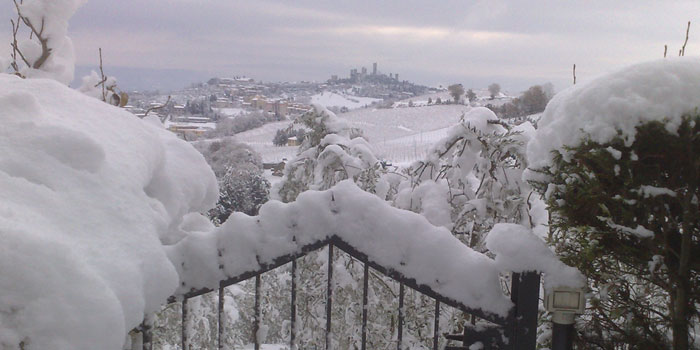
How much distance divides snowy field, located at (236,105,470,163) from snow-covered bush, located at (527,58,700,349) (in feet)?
58.5

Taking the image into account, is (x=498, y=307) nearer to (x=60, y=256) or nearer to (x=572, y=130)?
(x=572, y=130)

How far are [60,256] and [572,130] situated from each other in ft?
5.05

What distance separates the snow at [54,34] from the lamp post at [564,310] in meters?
3.25

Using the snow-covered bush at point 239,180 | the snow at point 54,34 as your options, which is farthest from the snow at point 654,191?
the snow-covered bush at point 239,180

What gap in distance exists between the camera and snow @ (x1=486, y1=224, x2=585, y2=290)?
1769 millimetres

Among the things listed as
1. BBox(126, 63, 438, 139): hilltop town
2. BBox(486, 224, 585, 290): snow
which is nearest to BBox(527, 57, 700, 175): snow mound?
BBox(486, 224, 585, 290): snow

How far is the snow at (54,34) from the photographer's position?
3338mm

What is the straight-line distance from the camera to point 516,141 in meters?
3.71

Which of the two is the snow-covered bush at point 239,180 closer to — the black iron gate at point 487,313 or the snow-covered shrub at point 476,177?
the snow-covered shrub at point 476,177

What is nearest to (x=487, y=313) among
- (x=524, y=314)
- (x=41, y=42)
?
(x=524, y=314)

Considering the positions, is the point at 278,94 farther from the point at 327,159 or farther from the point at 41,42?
the point at 41,42

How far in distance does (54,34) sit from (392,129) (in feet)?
89.1

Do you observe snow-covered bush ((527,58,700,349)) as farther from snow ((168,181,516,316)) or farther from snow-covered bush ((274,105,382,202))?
snow-covered bush ((274,105,382,202))

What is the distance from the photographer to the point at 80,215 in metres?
1.43
